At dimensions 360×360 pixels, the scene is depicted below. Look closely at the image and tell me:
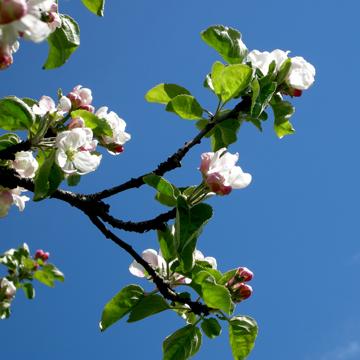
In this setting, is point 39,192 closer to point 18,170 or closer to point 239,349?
point 18,170

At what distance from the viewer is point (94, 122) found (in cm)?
183

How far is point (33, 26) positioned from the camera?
901mm

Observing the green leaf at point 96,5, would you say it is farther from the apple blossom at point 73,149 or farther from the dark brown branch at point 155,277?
the dark brown branch at point 155,277

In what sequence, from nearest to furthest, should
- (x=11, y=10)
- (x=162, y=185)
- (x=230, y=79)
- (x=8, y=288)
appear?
(x=11, y=10), (x=162, y=185), (x=230, y=79), (x=8, y=288)

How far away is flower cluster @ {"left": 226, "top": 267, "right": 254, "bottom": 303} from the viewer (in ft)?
6.43

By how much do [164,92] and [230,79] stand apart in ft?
0.87

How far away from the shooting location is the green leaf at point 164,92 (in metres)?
1.94

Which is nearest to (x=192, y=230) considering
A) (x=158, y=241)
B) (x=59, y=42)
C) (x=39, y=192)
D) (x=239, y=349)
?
(x=158, y=241)

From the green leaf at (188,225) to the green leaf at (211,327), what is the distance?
34cm

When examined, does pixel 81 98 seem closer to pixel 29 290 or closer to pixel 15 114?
pixel 15 114

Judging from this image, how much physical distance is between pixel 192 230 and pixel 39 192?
0.44 meters

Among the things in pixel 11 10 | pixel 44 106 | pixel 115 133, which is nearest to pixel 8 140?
pixel 44 106

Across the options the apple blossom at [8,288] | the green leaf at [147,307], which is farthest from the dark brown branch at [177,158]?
the apple blossom at [8,288]

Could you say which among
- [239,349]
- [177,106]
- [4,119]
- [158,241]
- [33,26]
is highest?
[33,26]
